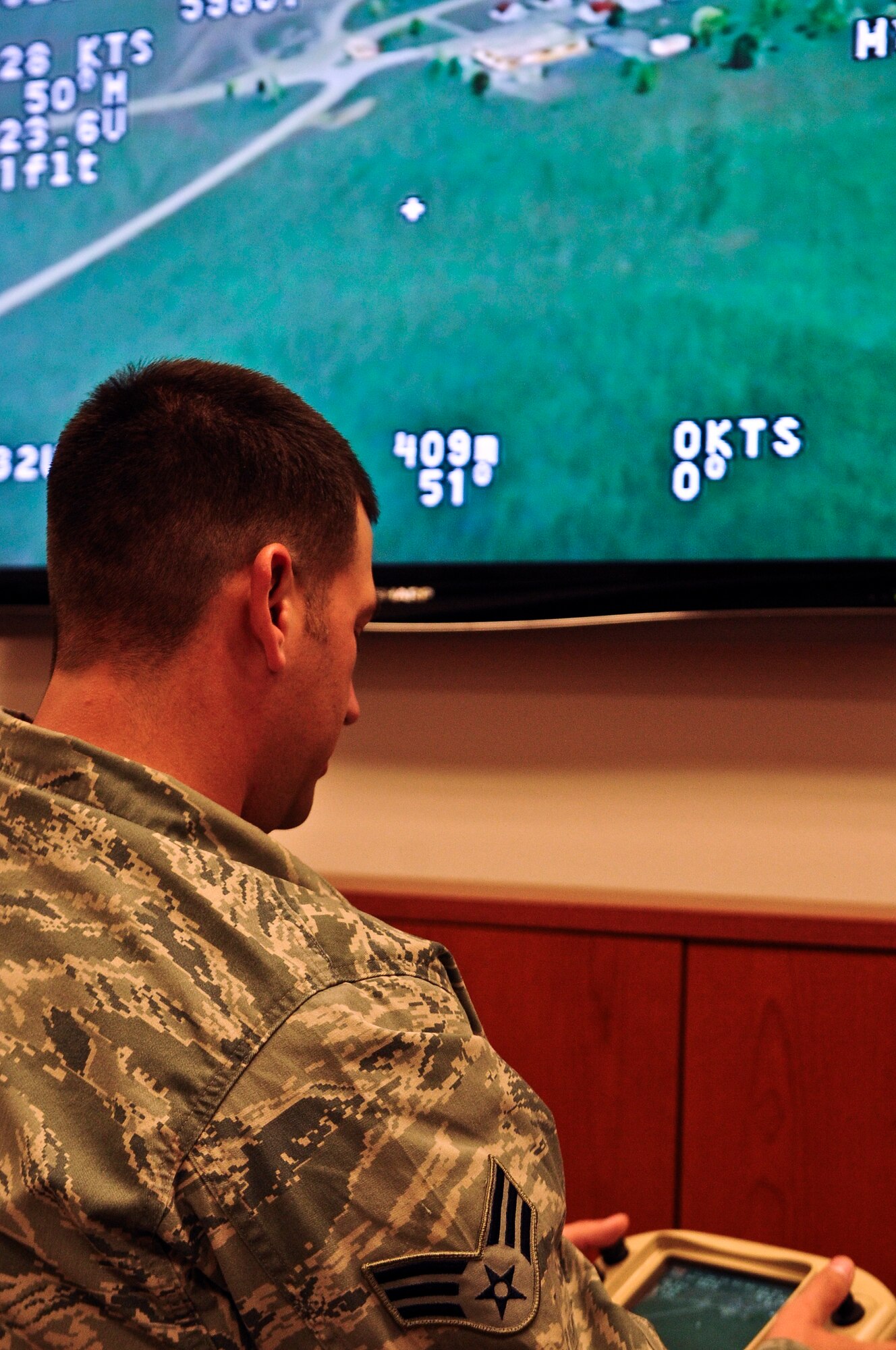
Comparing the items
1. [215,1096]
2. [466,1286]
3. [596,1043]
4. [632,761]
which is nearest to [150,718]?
[215,1096]

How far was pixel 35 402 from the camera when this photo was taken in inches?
73.9

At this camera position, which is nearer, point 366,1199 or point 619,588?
point 366,1199

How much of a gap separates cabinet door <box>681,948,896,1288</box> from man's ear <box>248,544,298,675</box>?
0.77 m

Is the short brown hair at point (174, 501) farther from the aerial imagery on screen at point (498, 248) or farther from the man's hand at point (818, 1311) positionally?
the aerial imagery on screen at point (498, 248)

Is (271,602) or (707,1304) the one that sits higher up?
(271,602)

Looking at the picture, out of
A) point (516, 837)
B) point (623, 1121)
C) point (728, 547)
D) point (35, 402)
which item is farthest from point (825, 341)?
point (35, 402)

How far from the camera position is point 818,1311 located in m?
0.97

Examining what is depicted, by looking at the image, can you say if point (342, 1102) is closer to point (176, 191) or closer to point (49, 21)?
point (176, 191)

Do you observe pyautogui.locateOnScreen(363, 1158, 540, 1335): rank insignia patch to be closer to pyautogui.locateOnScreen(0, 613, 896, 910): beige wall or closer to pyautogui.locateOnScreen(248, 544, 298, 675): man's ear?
pyautogui.locateOnScreen(248, 544, 298, 675): man's ear

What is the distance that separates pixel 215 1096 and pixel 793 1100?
92 cm

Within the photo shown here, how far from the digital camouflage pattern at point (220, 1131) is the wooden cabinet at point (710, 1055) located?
725mm

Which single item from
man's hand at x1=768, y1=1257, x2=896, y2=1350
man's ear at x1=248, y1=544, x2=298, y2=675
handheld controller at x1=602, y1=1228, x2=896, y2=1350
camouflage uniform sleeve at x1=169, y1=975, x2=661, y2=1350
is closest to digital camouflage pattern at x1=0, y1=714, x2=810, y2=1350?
camouflage uniform sleeve at x1=169, y1=975, x2=661, y2=1350

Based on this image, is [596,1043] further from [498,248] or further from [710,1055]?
[498,248]

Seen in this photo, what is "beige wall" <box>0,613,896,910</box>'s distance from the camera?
1590 mm
